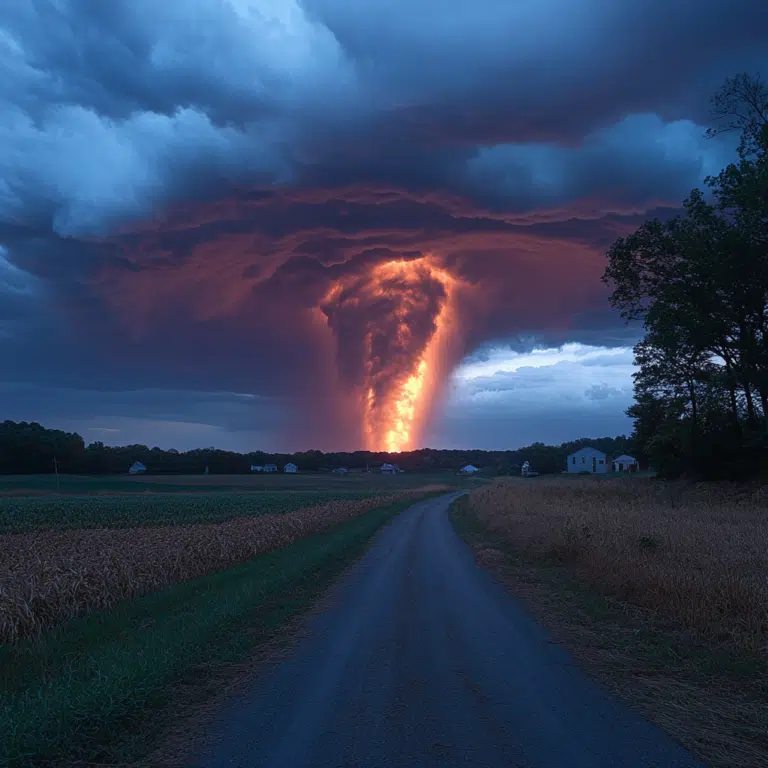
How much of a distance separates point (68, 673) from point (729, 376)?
37480 millimetres

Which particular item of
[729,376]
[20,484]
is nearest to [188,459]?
[20,484]

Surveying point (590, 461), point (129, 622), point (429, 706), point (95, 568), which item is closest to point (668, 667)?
point (429, 706)

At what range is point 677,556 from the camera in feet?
50.3

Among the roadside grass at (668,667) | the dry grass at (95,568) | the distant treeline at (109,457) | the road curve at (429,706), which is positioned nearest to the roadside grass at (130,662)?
the dry grass at (95,568)

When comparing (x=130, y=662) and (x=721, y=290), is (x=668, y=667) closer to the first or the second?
(x=130, y=662)

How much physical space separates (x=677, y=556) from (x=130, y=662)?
12.1 m

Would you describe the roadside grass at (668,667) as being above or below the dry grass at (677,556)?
below

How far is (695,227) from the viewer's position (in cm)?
3378

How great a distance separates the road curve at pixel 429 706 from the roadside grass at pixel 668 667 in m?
0.36

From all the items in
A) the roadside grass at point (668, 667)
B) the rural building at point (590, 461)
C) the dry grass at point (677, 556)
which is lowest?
the roadside grass at point (668, 667)

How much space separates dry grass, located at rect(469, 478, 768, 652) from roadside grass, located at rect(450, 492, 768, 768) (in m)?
0.31

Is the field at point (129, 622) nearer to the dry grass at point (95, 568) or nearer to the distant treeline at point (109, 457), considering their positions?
the dry grass at point (95, 568)

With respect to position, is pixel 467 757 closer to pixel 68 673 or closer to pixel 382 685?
pixel 382 685

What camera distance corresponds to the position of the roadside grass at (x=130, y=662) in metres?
6.07
